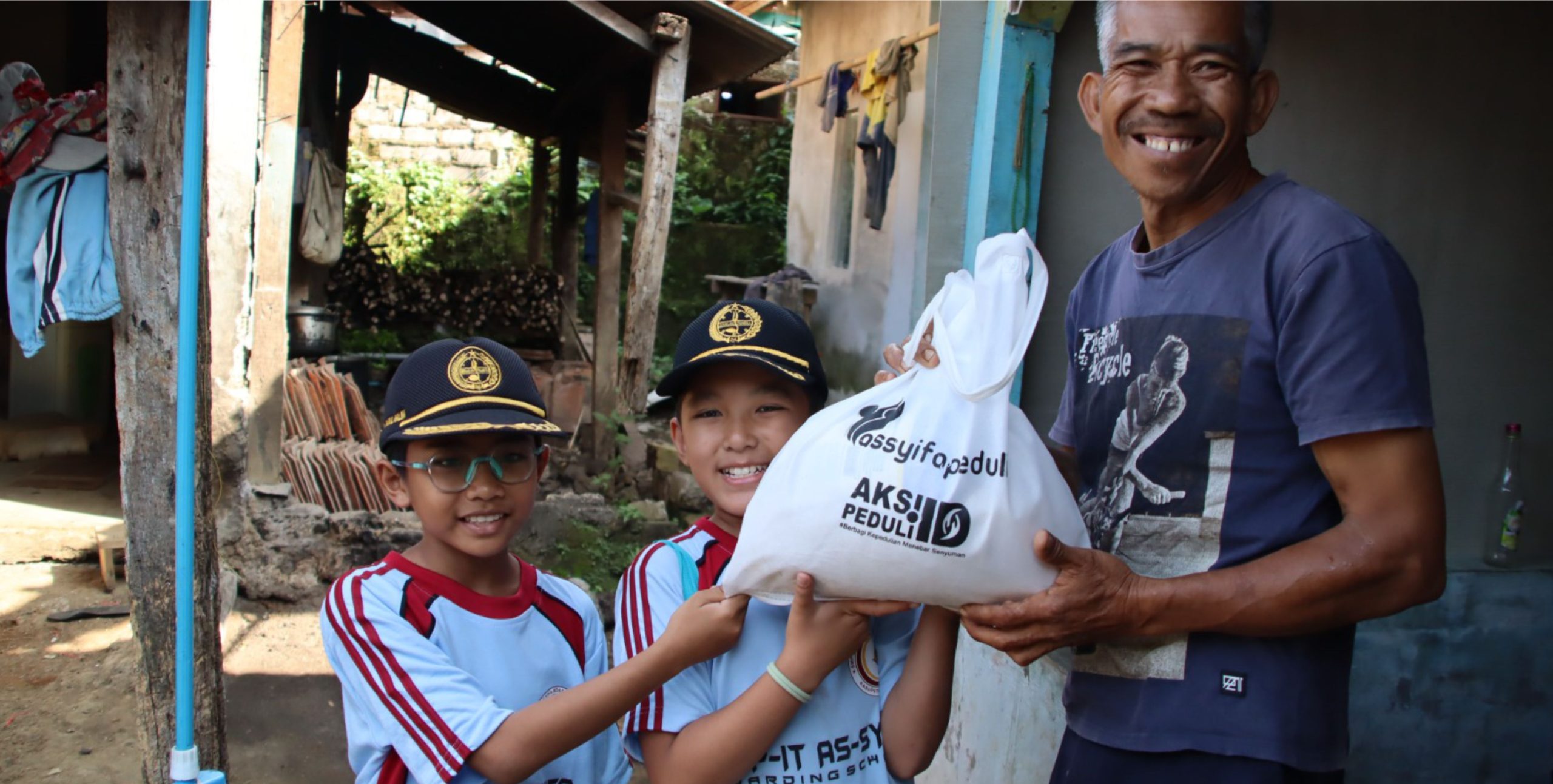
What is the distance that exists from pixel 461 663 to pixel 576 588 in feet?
1.02

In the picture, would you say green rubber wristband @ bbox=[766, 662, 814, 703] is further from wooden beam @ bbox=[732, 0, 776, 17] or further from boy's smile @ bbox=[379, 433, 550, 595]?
wooden beam @ bbox=[732, 0, 776, 17]

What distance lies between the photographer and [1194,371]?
1497 millimetres

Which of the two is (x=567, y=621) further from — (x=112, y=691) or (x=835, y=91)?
(x=835, y=91)

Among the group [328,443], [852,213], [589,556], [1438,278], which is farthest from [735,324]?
[852,213]

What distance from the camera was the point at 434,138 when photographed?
16234 millimetres

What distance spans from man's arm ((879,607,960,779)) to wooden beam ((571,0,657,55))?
563 centimetres

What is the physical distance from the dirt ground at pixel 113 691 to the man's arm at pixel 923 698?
2967mm

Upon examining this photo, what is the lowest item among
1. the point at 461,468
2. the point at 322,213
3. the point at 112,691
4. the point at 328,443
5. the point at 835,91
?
the point at 112,691

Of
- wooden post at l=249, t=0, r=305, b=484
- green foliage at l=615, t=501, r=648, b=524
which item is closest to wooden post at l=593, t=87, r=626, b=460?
green foliage at l=615, t=501, r=648, b=524

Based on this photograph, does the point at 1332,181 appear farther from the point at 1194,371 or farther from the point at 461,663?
the point at 461,663

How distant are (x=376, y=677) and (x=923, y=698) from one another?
0.79m

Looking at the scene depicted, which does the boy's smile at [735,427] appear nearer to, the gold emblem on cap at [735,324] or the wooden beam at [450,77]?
the gold emblem on cap at [735,324]

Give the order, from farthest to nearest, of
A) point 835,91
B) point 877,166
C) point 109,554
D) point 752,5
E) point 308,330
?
point 752,5 < point 835,91 < point 877,166 < point 308,330 < point 109,554

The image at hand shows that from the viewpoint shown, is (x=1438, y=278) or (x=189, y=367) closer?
(x=189, y=367)
